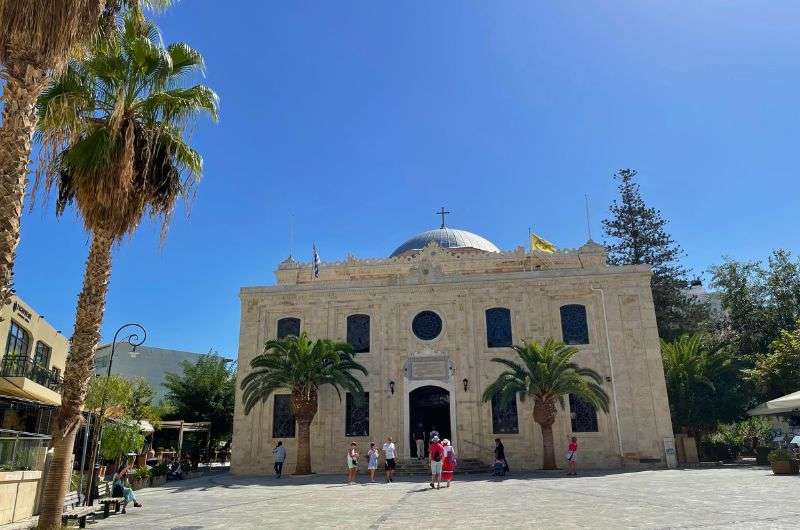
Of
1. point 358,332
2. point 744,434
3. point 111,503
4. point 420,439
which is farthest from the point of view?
point 744,434

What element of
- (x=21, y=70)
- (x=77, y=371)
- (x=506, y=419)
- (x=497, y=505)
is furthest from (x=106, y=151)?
(x=506, y=419)

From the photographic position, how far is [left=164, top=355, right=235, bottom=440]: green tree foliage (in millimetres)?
31359

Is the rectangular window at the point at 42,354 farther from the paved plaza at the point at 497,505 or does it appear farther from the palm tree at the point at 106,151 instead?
the palm tree at the point at 106,151

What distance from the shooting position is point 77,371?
9.71 metres

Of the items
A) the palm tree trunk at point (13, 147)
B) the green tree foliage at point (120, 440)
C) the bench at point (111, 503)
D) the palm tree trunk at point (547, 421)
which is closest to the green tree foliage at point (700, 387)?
the palm tree trunk at point (547, 421)

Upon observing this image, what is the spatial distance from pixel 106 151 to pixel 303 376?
1400cm

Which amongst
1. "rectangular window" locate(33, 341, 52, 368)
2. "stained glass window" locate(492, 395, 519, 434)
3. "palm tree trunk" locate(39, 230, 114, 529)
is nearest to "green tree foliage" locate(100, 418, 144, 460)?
"rectangular window" locate(33, 341, 52, 368)

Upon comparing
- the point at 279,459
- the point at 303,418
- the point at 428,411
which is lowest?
the point at 279,459

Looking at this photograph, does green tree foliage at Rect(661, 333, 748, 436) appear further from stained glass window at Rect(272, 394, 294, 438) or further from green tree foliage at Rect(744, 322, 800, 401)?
stained glass window at Rect(272, 394, 294, 438)

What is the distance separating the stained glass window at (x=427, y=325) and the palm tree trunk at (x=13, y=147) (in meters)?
19.2

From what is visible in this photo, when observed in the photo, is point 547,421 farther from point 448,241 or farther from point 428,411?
point 448,241

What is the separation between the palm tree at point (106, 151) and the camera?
966 cm

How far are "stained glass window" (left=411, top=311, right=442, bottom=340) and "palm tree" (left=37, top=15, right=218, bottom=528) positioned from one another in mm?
15952

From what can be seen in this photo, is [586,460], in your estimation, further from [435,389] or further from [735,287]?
[735,287]
